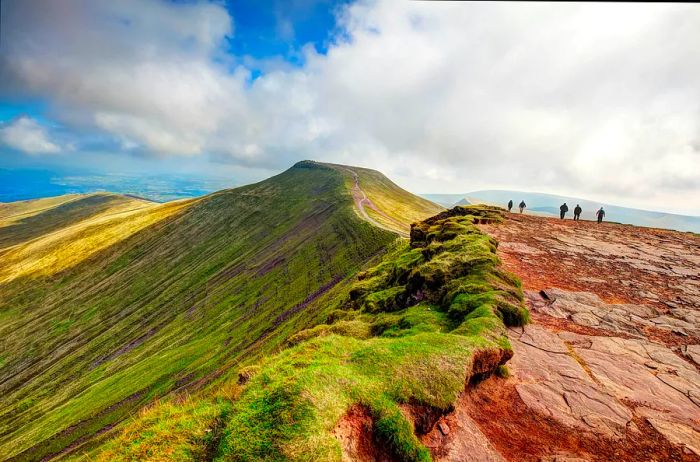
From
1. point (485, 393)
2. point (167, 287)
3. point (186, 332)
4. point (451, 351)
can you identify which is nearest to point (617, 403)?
point (485, 393)

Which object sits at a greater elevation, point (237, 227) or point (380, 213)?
point (380, 213)

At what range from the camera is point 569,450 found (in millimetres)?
9648

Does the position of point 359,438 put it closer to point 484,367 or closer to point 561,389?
point 484,367

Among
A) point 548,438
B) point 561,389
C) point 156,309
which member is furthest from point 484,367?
point 156,309

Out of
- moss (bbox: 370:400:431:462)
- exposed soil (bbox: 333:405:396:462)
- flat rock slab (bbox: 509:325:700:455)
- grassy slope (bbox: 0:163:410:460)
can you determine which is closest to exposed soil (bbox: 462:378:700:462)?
flat rock slab (bbox: 509:325:700:455)

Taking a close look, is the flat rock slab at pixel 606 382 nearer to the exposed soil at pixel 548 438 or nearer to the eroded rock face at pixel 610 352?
the eroded rock face at pixel 610 352

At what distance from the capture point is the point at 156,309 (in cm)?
13125

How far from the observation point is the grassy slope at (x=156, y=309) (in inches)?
3073

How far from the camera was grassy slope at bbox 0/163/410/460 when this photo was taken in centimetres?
7806

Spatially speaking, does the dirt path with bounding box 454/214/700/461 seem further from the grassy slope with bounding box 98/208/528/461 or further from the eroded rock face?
the grassy slope with bounding box 98/208/528/461

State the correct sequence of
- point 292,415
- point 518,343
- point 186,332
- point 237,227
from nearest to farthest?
point 292,415
point 518,343
point 186,332
point 237,227

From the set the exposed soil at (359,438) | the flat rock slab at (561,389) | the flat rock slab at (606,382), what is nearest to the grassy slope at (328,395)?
the exposed soil at (359,438)

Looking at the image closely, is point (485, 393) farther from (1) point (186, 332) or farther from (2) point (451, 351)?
(1) point (186, 332)

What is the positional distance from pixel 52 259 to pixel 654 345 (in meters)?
267
